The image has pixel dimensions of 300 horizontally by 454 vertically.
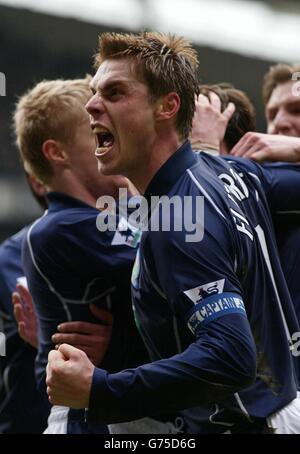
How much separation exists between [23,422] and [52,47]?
12867 millimetres

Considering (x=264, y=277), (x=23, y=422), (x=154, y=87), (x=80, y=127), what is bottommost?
(x=23, y=422)

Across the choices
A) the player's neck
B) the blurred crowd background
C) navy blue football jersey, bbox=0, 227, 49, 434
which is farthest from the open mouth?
the blurred crowd background

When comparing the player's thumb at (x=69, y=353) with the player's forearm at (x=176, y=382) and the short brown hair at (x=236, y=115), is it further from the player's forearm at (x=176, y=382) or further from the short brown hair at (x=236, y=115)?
the short brown hair at (x=236, y=115)

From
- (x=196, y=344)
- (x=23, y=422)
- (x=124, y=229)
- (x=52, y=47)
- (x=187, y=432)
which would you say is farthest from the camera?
(x=52, y=47)

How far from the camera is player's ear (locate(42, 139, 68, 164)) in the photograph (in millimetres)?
4352

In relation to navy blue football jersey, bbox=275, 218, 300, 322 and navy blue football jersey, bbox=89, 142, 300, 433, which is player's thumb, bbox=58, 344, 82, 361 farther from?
navy blue football jersey, bbox=275, 218, 300, 322


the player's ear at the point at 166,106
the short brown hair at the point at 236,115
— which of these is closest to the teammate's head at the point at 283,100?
the short brown hair at the point at 236,115

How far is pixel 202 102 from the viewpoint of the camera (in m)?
4.18

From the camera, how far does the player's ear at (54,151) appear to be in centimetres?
435

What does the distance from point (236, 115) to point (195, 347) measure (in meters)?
1.63

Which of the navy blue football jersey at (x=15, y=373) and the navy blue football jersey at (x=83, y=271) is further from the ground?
the navy blue football jersey at (x=83, y=271)

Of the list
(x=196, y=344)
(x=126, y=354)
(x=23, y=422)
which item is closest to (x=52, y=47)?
(x=23, y=422)

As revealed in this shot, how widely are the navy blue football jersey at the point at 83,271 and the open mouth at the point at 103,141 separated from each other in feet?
1.77
